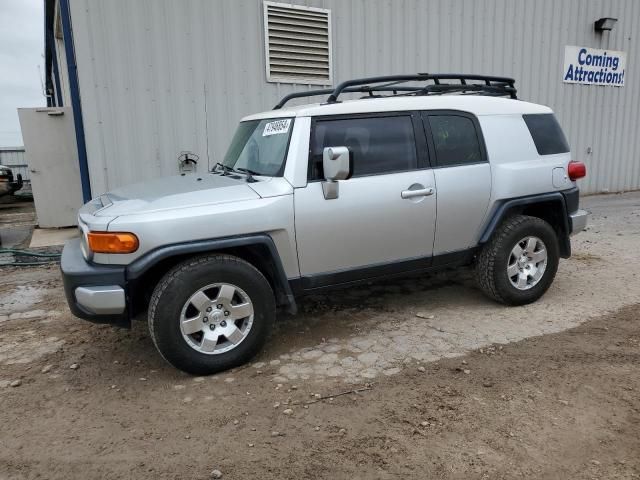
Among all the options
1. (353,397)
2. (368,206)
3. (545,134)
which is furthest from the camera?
(545,134)

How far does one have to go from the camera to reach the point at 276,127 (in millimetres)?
3904

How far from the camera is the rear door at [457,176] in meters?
4.08

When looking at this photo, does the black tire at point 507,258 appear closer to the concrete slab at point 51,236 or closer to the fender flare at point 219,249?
the fender flare at point 219,249

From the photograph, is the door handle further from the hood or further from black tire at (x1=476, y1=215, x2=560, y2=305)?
the hood

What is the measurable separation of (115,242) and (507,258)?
10.4ft

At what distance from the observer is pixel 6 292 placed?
5352mm

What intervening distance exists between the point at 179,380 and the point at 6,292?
3.14 metres

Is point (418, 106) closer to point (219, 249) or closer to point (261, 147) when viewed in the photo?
point (261, 147)

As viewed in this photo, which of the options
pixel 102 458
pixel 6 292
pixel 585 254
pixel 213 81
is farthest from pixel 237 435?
pixel 213 81

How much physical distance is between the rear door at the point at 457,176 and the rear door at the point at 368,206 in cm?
10

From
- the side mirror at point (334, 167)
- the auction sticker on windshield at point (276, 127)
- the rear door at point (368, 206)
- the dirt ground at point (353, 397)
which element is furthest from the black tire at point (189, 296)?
the auction sticker on windshield at point (276, 127)

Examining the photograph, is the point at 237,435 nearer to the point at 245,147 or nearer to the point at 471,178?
the point at 245,147

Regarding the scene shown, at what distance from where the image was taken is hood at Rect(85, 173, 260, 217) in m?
3.27

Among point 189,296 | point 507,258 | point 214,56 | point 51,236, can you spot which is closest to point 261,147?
point 189,296
